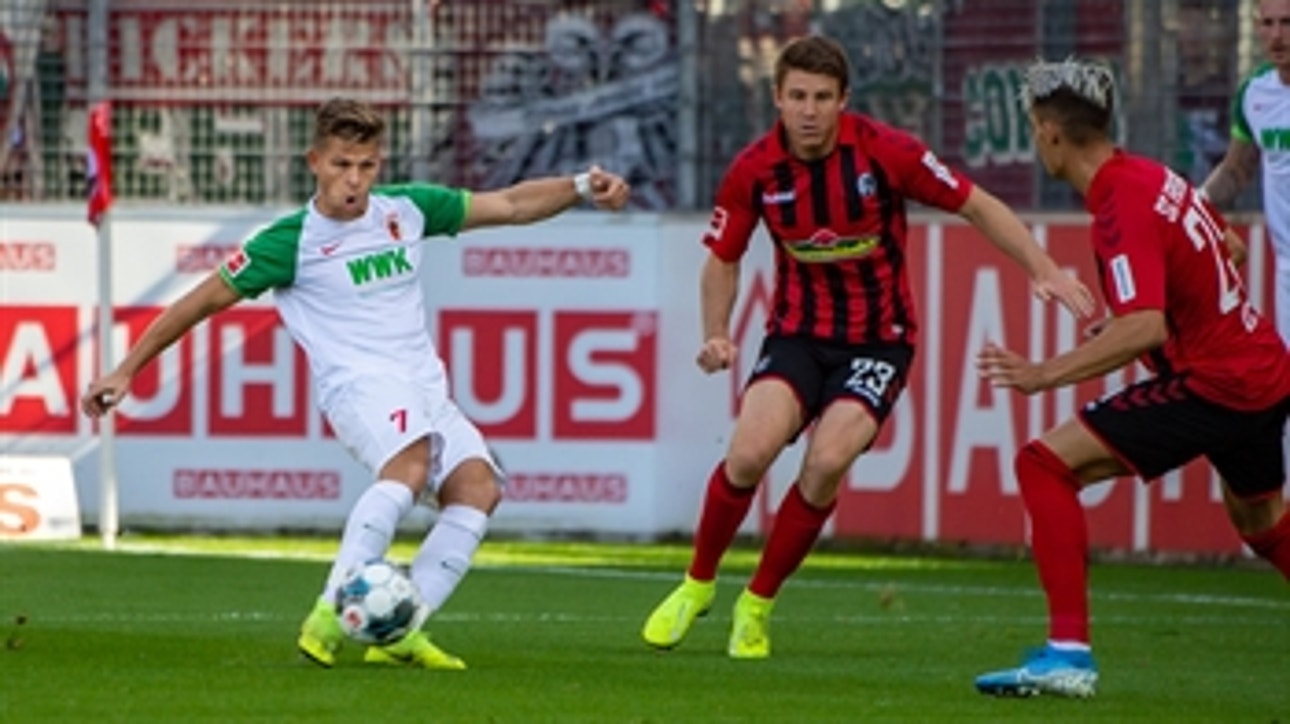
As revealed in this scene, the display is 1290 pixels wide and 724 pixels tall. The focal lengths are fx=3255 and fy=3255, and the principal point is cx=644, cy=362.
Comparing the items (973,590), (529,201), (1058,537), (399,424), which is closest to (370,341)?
(399,424)

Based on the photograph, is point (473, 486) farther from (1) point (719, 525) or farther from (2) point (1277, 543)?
(2) point (1277, 543)

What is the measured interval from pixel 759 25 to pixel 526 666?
834 centimetres

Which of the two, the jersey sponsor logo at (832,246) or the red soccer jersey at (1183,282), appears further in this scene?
the jersey sponsor logo at (832,246)

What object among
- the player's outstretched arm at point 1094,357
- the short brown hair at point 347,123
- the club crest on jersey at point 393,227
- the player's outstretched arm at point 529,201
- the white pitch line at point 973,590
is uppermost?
the short brown hair at point 347,123

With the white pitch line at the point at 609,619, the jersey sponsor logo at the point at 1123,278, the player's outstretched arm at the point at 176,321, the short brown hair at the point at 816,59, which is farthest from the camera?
the white pitch line at the point at 609,619

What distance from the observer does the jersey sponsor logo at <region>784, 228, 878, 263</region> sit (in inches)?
424

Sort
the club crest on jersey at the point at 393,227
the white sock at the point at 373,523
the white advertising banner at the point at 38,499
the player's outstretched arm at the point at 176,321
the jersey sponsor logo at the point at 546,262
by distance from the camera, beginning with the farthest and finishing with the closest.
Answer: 1. the jersey sponsor logo at the point at 546,262
2. the white advertising banner at the point at 38,499
3. the club crest on jersey at the point at 393,227
4. the player's outstretched arm at the point at 176,321
5. the white sock at the point at 373,523

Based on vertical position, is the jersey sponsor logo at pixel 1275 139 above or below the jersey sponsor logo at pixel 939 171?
above

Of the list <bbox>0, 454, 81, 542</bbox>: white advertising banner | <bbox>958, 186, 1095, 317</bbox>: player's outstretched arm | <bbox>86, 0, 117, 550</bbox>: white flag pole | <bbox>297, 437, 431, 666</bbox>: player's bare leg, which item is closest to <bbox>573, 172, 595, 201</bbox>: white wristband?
<bbox>297, 437, 431, 666</bbox>: player's bare leg

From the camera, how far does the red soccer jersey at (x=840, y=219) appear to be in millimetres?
10672

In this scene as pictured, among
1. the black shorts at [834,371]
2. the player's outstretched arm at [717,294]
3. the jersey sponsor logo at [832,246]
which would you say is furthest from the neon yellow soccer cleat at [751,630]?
the jersey sponsor logo at [832,246]

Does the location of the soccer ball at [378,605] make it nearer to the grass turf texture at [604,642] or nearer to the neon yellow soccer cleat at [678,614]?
the grass turf texture at [604,642]

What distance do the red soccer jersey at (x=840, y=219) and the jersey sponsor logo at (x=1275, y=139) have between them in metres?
2.18

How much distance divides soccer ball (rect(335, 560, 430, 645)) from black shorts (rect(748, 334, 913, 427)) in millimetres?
1935
